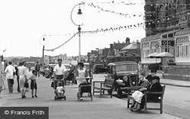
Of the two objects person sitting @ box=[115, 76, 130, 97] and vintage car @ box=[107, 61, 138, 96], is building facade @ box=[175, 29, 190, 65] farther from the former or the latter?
person sitting @ box=[115, 76, 130, 97]

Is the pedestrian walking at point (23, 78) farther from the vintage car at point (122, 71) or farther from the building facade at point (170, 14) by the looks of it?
the building facade at point (170, 14)

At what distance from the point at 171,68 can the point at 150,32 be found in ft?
108

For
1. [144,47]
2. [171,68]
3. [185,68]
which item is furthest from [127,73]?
[144,47]

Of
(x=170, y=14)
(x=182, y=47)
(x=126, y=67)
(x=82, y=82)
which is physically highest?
(x=170, y=14)

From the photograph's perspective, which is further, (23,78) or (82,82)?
(23,78)

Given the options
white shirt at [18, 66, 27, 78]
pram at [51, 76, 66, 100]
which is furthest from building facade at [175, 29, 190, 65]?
pram at [51, 76, 66, 100]

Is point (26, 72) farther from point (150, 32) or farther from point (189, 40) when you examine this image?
point (150, 32)

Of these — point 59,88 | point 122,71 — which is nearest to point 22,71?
point 59,88

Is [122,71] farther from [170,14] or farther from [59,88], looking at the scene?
[170,14]

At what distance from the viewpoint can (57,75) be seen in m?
21.6

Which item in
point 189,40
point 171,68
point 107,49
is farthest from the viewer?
point 107,49

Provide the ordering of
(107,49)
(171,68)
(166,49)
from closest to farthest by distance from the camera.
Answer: (171,68), (166,49), (107,49)

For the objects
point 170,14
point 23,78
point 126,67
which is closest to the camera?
point 23,78

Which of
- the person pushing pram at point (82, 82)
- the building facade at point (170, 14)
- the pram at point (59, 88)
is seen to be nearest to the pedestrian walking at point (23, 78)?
the pram at point (59, 88)
